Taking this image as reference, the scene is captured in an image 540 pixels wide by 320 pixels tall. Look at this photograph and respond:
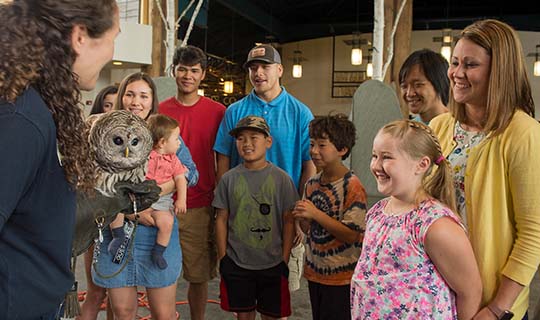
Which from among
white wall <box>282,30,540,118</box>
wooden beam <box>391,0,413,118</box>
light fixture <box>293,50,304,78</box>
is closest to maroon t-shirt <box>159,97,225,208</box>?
wooden beam <box>391,0,413,118</box>

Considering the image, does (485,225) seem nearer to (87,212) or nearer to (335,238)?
(335,238)

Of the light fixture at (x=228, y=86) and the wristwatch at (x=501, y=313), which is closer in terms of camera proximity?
the wristwatch at (x=501, y=313)

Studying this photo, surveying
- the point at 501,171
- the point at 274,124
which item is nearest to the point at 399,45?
the point at 274,124

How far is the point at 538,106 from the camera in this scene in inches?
412

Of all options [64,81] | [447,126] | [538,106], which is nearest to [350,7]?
[538,106]

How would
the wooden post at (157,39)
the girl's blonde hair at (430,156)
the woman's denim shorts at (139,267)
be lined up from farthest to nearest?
the wooden post at (157,39), the woman's denim shorts at (139,267), the girl's blonde hair at (430,156)

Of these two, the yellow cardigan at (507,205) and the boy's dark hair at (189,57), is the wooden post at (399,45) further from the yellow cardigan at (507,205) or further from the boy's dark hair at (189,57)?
the yellow cardigan at (507,205)

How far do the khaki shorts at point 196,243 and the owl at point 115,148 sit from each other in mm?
995

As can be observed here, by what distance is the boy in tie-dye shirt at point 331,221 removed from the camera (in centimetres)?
201

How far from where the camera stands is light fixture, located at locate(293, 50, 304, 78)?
11.3m

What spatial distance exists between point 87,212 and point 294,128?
1460mm

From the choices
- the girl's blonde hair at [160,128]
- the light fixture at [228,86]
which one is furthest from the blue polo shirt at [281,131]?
the light fixture at [228,86]

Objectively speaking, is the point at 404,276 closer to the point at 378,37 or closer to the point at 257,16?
the point at 378,37

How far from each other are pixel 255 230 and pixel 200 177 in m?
0.48
